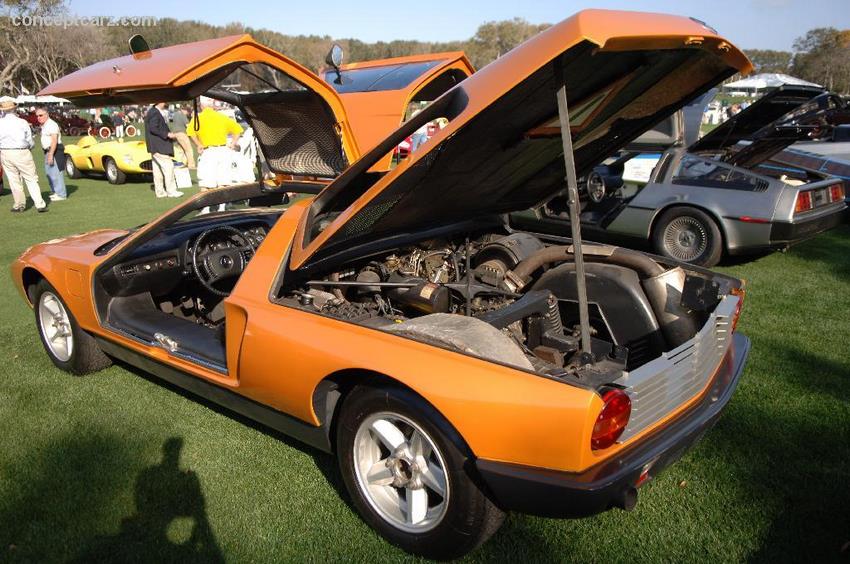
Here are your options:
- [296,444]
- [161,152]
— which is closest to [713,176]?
[296,444]

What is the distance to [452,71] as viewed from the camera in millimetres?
5449

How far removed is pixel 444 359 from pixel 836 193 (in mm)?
6390

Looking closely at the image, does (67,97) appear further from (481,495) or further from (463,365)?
(481,495)

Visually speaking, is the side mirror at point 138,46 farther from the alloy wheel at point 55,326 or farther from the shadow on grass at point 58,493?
the shadow on grass at point 58,493

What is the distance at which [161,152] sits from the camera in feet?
39.8

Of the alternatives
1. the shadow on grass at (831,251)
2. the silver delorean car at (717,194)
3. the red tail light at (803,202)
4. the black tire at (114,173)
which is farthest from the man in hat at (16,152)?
the shadow on grass at (831,251)

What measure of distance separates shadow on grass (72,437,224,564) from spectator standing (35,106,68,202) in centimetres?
1007

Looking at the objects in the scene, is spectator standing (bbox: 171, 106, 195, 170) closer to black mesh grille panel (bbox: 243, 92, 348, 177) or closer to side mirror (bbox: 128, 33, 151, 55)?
black mesh grille panel (bbox: 243, 92, 348, 177)

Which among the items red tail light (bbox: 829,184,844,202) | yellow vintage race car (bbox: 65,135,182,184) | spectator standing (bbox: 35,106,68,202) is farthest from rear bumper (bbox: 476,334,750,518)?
yellow vintage race car (bbox: 65,135,182,184)

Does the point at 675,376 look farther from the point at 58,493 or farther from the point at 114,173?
the point at 114,173

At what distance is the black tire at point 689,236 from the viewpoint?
247 inches

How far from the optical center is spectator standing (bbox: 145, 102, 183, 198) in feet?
38.6

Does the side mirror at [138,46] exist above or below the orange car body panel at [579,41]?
above

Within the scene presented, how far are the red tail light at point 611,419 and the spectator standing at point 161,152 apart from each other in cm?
1175
